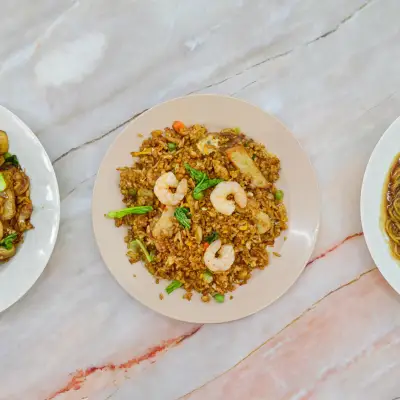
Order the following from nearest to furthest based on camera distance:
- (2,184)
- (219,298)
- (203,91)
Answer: (2,184), (219,298), (203,91)

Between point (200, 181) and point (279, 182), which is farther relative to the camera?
point (279, 182)

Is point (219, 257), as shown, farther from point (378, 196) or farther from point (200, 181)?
point (378, 196)

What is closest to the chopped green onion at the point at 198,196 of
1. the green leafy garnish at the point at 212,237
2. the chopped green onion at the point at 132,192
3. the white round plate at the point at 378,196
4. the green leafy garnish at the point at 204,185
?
the green leafy garnish at the point at 204,185

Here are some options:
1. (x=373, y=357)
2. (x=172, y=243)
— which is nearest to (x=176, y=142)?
(x=172, y=243)

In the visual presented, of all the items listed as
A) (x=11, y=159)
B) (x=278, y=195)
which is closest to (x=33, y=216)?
(x=11, y=159)

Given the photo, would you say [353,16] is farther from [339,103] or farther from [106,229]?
[106,229]

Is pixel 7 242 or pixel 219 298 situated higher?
pixel 7 242
